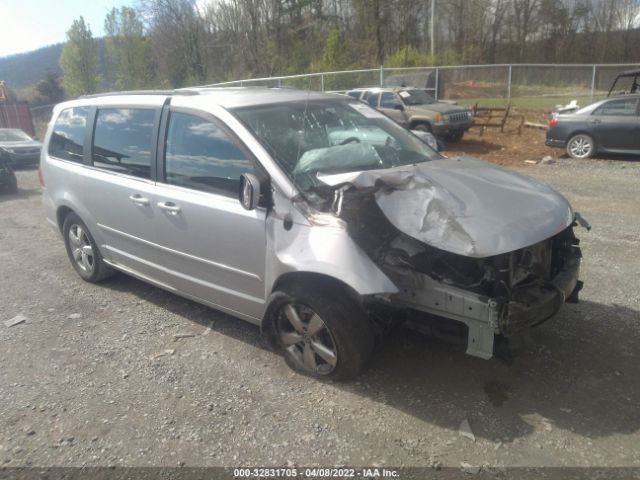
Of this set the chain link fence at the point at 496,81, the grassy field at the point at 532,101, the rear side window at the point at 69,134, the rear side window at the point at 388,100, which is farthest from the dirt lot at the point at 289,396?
the grassy field at the point at 532,101

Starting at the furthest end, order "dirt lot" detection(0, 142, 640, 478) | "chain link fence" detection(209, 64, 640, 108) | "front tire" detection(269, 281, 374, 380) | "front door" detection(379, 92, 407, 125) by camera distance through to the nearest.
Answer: "chain link fence" detection(209, 64, 640, 108)
"front door" detection(379, 92, 407, 125)
"front tire" detection(269, 281, 374, 380)
"dirt lot" detection(0, 142, 640, 478)

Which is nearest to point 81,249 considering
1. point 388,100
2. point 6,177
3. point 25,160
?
point 6,177

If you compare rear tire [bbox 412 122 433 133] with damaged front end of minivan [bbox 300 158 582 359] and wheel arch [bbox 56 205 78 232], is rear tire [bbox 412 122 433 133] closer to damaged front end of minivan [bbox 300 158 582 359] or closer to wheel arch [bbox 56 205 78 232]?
wheel arch [bbox 56 205 78 232]

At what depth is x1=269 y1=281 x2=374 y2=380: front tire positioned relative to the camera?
2998mm

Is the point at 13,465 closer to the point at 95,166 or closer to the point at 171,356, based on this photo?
the point at 171,356

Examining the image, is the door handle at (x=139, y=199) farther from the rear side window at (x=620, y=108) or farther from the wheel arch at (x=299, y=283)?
the rear side window at (x=620, y=108)

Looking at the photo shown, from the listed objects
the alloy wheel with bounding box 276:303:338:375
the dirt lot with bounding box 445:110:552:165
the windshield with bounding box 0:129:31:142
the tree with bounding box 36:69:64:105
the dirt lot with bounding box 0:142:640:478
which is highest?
the tree with bounding box 36:69:64:105

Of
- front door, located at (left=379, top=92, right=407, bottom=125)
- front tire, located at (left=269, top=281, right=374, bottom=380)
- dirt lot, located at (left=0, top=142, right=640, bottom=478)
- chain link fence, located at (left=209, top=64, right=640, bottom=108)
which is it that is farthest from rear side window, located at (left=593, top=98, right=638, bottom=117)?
front tire, located at (left=269, top=281, right=374, bottom=380)

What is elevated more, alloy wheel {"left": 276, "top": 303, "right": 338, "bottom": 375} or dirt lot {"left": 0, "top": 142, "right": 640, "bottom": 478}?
alloy wheel {"left": 276, "top": 303, "right": 338, "bottom": 375}

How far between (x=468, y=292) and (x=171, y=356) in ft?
7.31

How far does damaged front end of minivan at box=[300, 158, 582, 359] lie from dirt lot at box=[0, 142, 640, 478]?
1.64 ft

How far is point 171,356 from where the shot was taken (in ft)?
12.2

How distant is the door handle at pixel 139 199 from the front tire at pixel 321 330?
57.3 inches

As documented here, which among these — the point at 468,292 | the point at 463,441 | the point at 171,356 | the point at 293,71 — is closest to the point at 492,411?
the point at 463,441
